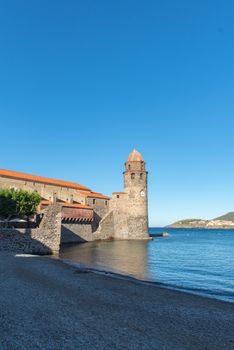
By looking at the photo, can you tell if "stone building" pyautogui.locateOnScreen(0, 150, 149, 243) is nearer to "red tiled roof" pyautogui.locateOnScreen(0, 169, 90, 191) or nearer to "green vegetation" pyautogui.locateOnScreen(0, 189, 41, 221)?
"red tiled roof" pyautogui.locateOnScreen(0, 169, 90, 191)

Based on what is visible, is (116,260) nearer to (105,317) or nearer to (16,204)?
(105,317)

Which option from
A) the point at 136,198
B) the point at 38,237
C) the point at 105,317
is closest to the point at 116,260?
the point at 38,237

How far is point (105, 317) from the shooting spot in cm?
752

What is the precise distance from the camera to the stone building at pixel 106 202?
1895 inches

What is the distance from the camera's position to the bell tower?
2149 inches

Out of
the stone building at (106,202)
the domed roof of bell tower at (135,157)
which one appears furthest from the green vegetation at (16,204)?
the domed roof of bell tower at (135,157)

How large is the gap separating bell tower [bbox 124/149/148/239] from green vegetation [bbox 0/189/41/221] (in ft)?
74.1

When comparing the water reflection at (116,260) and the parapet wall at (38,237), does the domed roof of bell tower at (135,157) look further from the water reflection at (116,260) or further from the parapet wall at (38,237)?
the parapet wall at (38,237)

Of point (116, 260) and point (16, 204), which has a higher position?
point (16, 204)

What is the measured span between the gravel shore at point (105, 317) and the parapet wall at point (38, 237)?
10.5 m

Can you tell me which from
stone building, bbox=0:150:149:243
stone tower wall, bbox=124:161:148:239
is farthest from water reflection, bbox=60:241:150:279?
stone tower wall, bbox=124:161:148:239

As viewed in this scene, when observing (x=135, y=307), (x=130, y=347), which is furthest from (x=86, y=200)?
(x=130, y=347)

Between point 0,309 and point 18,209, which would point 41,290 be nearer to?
point 0,309

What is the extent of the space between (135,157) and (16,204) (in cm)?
2851
